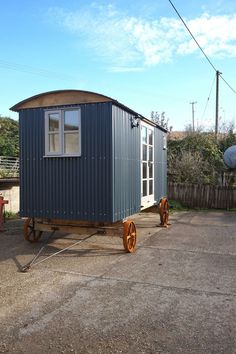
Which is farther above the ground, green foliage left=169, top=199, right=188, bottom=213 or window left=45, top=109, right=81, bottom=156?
window left=45, top=109, right=81, bottom=156

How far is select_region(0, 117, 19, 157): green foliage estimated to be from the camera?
35.4m

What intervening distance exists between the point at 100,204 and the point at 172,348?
4.29m

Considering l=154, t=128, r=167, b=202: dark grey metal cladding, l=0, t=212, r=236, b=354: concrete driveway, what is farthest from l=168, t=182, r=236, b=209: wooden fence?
l=0, t=212, r=236, b=354: concrete driveway

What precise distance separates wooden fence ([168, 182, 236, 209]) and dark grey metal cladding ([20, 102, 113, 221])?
407 inches

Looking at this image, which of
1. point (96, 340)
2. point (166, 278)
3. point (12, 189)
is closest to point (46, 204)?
point (166, 278)

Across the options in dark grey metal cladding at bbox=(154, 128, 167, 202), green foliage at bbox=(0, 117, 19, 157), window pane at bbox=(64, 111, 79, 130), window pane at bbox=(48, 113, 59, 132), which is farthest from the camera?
green foliage at bbox=(0, 117, 19, 157)

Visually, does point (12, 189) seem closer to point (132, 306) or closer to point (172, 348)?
point (132, 306)

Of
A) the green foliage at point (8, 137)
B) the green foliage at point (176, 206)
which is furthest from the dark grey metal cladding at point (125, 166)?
the green foliage at point (8, 137)

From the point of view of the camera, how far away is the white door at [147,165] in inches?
402

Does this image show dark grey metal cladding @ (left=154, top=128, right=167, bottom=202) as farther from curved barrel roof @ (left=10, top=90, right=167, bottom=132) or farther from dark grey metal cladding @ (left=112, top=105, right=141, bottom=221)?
curved barrel roof @ (left=10, top=90, right=167, bottom=132)

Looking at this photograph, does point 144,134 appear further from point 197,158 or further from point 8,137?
point 8,137

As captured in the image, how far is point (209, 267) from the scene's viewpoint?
7012 millimetres

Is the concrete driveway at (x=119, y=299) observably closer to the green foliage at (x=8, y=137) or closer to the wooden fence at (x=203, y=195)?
the wooden fence at (x=203, y=195)

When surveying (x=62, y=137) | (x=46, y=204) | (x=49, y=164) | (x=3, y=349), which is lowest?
(x=3, y=349)
